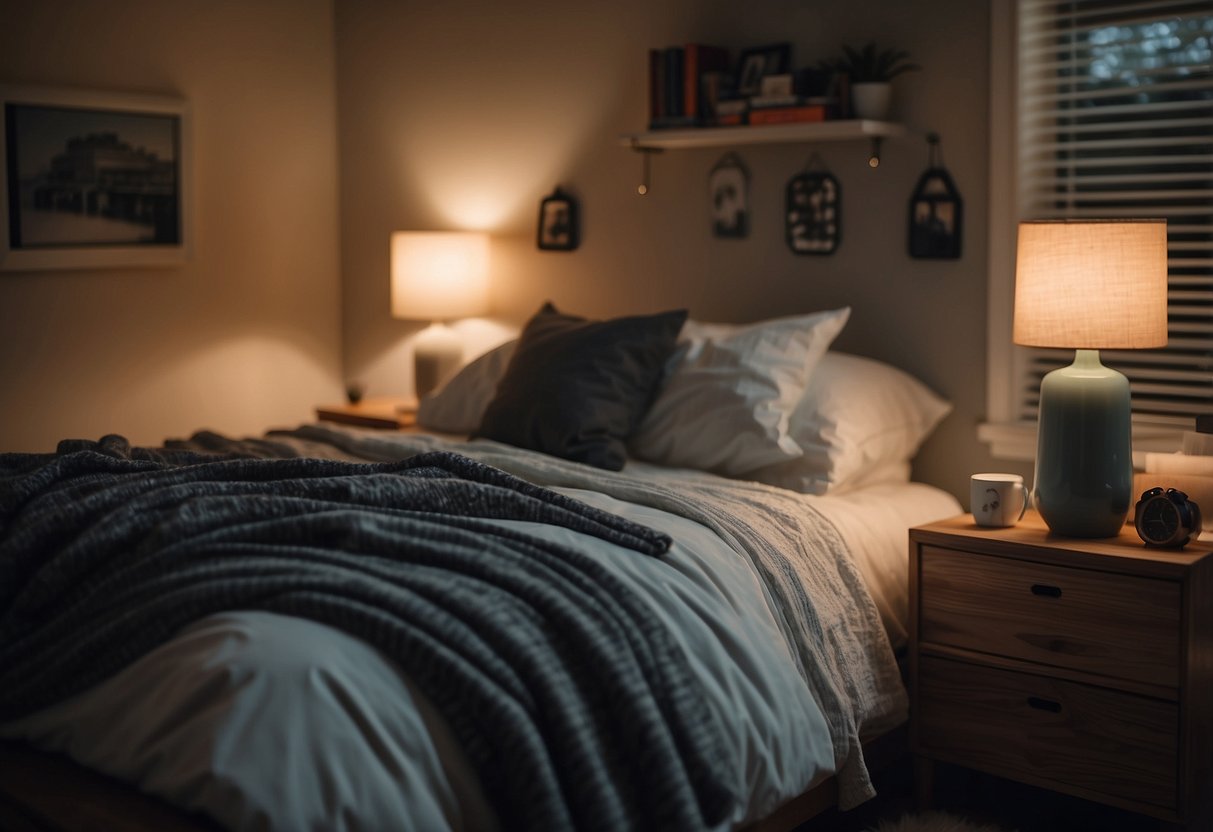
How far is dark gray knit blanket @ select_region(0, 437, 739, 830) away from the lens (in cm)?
180

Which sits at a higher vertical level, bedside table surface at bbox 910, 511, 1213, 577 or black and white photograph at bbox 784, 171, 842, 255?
black and white photograph at bbox 784, 171, 842, 255

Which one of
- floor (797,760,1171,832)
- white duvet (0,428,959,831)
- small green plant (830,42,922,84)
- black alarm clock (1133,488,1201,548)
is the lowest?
floor (797,760,1171,832)

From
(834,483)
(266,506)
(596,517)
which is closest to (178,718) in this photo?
(266,506)

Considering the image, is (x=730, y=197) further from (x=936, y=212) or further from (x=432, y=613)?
(x=432, y=613)

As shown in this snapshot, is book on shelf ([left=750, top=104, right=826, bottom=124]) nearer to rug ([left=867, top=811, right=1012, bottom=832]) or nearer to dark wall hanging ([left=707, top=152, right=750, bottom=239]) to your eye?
dark wall hanging ([left=707, top=152, right=750, bottom=239])

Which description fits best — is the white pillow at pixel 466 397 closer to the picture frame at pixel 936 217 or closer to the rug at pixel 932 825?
the picture frame at pixel 936 217

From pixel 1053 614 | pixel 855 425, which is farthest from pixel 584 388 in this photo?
pixel 1053 614

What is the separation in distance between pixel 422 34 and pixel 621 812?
348cm

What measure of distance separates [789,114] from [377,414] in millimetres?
1671

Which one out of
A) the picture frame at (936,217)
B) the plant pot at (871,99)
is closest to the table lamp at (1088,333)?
the picture frame at (936,217)

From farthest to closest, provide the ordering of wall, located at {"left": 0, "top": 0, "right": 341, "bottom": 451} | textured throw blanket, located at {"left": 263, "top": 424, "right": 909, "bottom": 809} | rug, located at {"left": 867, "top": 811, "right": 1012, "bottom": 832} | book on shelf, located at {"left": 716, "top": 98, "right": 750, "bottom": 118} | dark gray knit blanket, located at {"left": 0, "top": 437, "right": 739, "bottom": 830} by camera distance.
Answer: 1. wall, located at {"left": 0, "top": 0, "right": 341, "bottom": 451}
2. book on shelf, located at {"left": 716, "top": 98, "right": 750, "bottom": 118}
3. rug, located at {"left": 867, "top": 811, "right": 1012, "bottom": 832}
4. textured throw blanket, located at {"left": 263, "top": 424, "right": 909, "bottom": 809}
5. dark gray knit blanket, located at {"left": 0, "top": 437, "right": 739, "bottom": 830}

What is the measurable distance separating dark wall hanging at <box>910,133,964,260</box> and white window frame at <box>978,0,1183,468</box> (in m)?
0.10

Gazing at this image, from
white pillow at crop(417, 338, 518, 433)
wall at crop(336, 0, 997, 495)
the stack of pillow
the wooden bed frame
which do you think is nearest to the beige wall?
wall at crop(336, 0, 997, 495)

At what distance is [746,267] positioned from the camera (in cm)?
377
